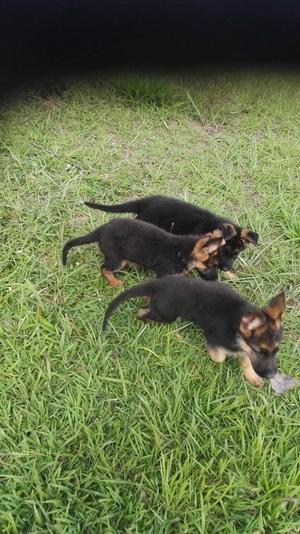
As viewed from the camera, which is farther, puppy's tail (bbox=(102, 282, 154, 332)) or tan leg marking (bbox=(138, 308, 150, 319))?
tan leg marking (bbox=(138, 308, 150, 319))

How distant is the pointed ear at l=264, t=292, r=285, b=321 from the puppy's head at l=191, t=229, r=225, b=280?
0.80 metres

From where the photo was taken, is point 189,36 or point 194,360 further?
point 194,360

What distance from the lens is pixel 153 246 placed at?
3.66 metres

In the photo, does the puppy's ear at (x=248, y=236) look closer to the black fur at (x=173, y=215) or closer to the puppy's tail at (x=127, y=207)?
the black fur at (x=173, y=215)

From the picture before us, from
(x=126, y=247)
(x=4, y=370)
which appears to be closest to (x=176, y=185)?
(x=126, y=247)

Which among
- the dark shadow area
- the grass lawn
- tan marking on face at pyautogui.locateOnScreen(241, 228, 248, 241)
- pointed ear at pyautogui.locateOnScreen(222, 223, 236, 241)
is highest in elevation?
the dark shadow area

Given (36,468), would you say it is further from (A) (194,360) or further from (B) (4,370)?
(A) (194,360)

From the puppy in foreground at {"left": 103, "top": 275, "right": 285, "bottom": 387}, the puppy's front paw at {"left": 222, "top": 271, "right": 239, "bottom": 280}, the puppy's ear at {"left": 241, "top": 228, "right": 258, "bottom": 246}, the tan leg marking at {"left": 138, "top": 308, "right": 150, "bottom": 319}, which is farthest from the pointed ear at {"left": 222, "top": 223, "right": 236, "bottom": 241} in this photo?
the tan leg marking at {"left": 138, "top": 308, "right": 150, "bottom": 319}

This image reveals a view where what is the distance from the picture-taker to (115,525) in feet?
8.63

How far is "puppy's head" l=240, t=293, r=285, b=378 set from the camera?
121 inches

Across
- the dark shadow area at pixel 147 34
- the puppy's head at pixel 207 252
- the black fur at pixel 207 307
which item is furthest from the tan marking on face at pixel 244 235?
the dark shadow area at pixel 147 34

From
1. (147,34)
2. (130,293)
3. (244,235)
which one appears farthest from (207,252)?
(147,34)

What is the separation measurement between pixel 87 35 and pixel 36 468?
2.46 metres

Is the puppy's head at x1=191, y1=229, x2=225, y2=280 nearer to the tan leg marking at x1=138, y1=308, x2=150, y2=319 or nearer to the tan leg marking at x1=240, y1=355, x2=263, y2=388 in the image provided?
the tan leg marking at x1=138, y1=308, x2=150, y2=319
